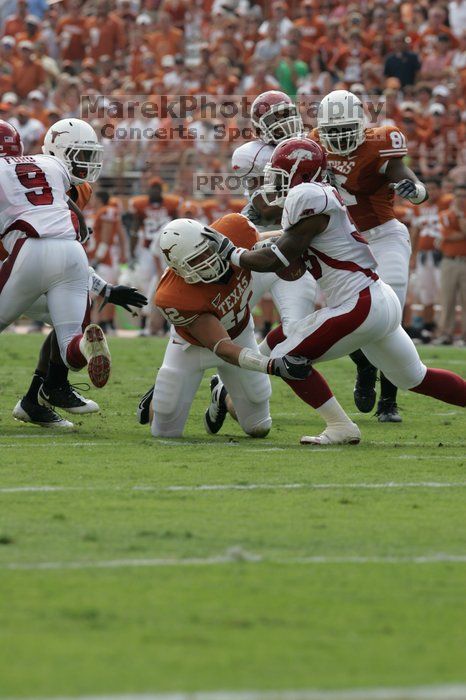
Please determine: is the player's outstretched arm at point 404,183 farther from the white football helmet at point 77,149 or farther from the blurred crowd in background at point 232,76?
the blurred crowd in background at point 232,76

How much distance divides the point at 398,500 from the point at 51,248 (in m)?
2.76

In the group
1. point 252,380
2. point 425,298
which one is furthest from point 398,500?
point 425,298

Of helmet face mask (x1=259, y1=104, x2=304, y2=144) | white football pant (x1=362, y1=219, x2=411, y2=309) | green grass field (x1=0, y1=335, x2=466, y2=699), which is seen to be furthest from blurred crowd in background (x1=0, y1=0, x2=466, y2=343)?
green grass field (x1=0, y1=335, x2=466, y2=699)

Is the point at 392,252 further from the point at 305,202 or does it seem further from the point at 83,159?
the point at 83,159

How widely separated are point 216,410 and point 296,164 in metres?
1.47

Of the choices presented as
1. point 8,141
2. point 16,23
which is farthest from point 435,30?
point 8,141

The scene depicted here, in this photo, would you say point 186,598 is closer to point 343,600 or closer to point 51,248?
point 343,600

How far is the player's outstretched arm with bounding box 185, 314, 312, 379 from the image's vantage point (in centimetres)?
633

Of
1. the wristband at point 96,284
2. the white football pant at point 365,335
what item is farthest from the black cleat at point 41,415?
the white football pant at point 365,335

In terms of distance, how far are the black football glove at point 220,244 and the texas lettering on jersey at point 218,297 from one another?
→ 0.82 ft

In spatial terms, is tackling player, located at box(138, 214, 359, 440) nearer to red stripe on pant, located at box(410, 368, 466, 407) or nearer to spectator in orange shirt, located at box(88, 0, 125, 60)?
red stripe on pant, located at box(410, 368, 466, 407)

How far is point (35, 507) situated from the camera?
4.93 m

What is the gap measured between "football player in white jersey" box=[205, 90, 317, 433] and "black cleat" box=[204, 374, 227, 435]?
303mm

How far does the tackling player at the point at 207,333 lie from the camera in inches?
256
